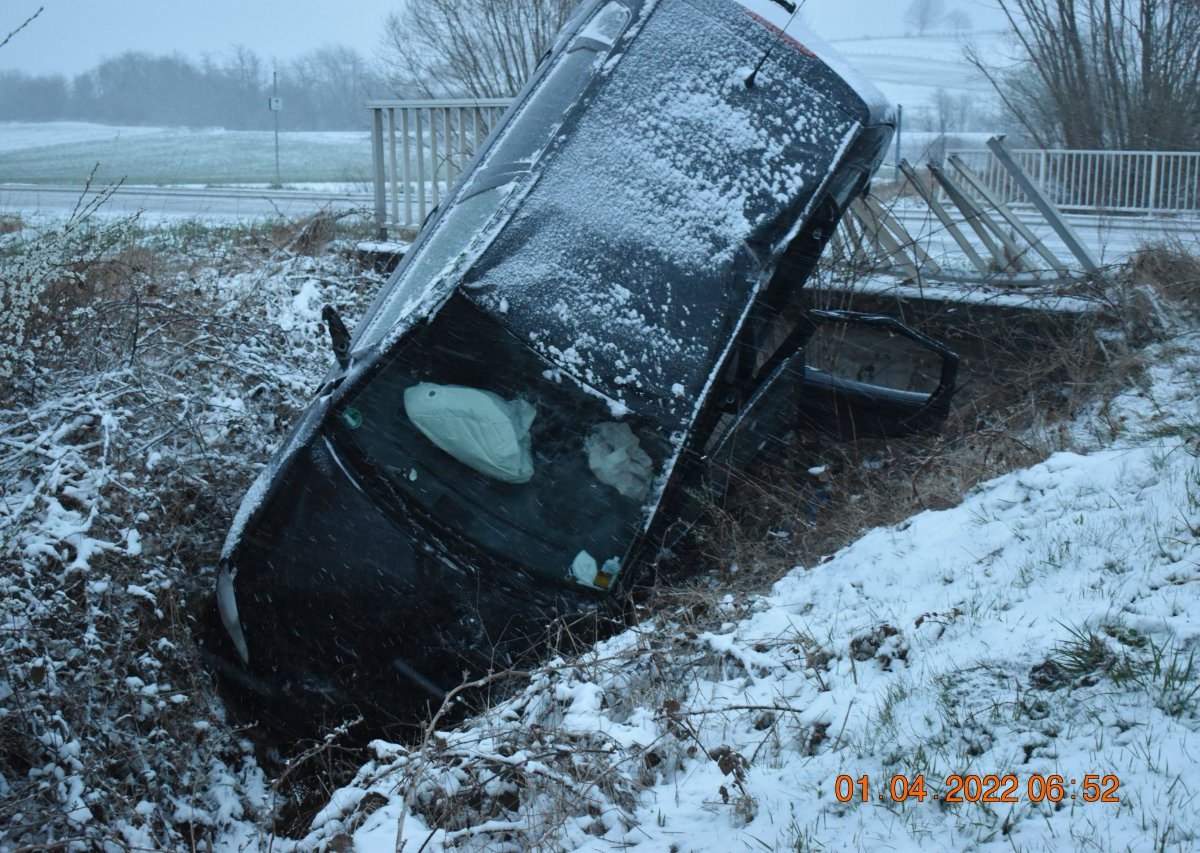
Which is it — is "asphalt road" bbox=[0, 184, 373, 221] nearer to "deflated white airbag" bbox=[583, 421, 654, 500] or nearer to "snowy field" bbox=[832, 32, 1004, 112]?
"deflated white airbag" bbox=[583, 421, 654, 500]

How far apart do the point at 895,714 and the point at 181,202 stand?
16.8 meters

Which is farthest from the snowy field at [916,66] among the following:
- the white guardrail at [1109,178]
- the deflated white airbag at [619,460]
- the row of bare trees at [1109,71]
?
the deflated white airbag at [619,460]

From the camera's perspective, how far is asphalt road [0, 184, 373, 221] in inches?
464

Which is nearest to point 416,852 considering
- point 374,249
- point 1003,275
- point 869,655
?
point 869,655

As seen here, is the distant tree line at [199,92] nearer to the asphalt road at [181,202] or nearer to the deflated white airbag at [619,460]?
the asphalt road at [181,202]

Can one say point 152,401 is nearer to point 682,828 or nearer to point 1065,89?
point 682,828

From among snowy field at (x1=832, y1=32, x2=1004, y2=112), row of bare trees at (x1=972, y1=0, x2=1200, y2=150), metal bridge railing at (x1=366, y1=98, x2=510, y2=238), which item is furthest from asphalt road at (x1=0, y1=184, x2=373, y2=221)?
snowy field at (x1=832, y1=32, x2=1004, y2=112)

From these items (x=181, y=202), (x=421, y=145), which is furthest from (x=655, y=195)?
(x=181, y=202)

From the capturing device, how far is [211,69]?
24.9 metres

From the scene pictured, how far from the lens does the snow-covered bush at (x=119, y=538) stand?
9.96ft
